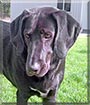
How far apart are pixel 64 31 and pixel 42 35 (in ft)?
0.40

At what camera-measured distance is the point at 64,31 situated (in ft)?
5.64

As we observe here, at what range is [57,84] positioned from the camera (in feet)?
6.56

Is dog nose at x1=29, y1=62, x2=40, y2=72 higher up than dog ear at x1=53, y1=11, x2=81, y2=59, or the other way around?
dog ear at x1=53, y1=11, x2=81, y2=59

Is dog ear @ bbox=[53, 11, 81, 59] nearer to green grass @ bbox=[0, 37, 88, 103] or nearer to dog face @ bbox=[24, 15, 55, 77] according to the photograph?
dog face @ bbox=[24, 15, 55, 77]

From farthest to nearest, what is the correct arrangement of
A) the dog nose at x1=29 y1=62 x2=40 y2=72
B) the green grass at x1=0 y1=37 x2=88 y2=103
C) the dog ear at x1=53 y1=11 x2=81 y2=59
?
the green grass at x1=0 y1=37 x2=88 y2=103, the dog ear at x1=53 y1=11 x2=81 y2=59, the dog nose at x1=29 y1=62 x2=40 y2=72

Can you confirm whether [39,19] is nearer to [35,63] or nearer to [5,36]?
[35,63]

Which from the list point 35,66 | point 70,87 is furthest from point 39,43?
point 70,87

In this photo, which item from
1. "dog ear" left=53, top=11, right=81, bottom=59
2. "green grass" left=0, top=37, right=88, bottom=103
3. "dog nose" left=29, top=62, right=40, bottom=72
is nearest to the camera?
"dog nose" left=29, top=62, right=40, bottom=72

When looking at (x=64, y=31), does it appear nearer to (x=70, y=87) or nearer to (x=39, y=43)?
(x=39, y=43)

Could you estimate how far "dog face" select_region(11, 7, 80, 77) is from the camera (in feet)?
5.36

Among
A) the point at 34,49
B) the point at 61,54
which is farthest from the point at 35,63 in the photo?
the point at 61,54

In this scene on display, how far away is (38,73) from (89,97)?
987 millimetres

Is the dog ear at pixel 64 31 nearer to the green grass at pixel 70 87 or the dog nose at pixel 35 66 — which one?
the dog nose at pixel 35 66

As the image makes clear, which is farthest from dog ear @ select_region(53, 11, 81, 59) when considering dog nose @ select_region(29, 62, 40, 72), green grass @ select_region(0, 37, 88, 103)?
green grass @ select_region(0, 37, 88, 103)
